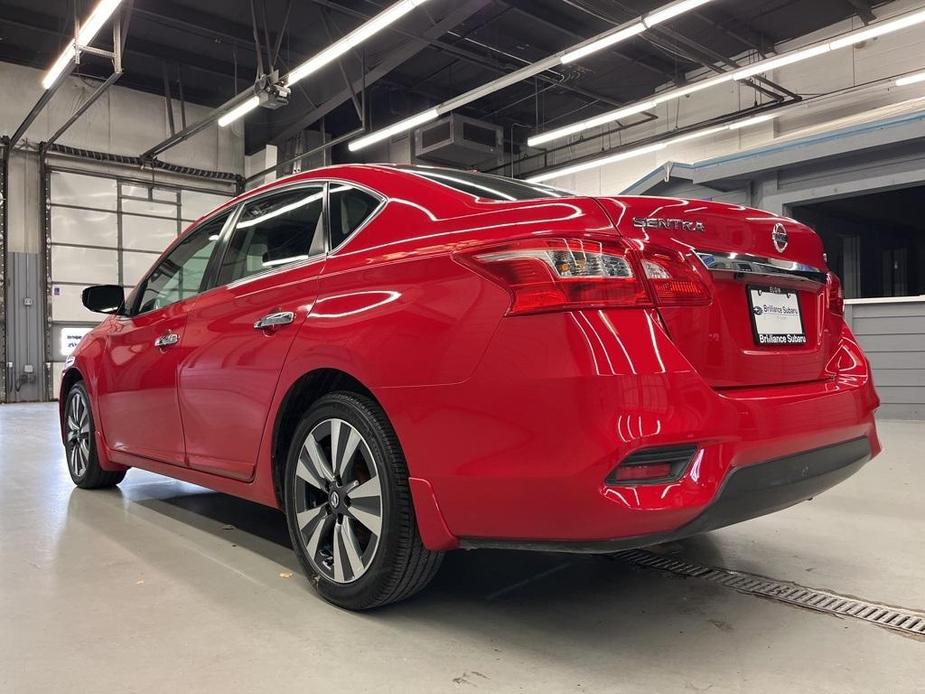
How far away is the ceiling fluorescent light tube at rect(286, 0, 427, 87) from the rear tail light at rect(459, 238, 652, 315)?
6.46 m

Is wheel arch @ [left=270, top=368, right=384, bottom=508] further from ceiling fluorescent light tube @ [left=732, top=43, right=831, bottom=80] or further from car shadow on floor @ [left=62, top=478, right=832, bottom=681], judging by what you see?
ceiling fluorescent light tube @ [left=732, top=43, right=831, bottom=80]

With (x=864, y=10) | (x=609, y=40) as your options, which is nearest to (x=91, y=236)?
(x=609, y=40)

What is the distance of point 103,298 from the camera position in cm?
347

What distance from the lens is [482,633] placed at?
1.88 meters

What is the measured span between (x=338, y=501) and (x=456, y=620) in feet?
1.56

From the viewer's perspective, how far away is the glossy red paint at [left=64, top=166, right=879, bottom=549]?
4.93 feet

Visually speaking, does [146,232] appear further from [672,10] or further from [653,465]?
[653,465]

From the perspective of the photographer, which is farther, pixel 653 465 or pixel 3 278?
pixel 3 278

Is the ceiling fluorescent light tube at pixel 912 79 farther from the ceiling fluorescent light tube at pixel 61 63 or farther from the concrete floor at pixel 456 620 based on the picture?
the ceiling fluorescent light tube at pixel 61 63

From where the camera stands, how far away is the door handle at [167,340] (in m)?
2.85

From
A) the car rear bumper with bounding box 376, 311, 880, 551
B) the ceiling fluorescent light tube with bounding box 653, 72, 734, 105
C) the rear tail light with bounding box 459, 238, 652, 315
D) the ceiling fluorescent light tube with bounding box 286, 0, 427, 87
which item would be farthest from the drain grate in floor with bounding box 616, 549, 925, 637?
the ceiling fluorescent light tube with bounding box 653, 72, 734, 105

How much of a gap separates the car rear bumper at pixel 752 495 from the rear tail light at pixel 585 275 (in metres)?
0.44

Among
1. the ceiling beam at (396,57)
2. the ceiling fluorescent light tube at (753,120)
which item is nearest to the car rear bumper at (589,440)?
the ceiling beam at (396,57)

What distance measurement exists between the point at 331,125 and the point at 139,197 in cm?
463
